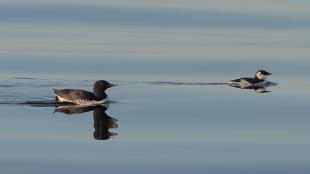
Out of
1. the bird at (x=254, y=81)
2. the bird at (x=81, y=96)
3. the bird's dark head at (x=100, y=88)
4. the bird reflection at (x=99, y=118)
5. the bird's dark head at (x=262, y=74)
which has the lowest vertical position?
the bird reflection at (x=99, y=118)

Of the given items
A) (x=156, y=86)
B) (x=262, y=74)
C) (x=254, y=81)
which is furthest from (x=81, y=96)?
(x=262, y=74)

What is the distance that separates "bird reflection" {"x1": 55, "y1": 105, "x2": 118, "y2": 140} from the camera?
18422 mm

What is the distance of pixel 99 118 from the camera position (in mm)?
21031

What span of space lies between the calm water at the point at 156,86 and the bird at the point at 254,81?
39cm

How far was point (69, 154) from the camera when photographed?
1625 centimetres

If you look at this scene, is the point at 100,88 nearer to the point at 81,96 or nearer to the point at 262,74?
the point at 81,96

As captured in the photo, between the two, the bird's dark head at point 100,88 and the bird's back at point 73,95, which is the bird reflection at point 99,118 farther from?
the bird's dark head at point 100,88

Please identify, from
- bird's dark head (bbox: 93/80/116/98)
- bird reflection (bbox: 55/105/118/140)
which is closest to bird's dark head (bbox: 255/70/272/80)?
bird's dark head (bbox: 93/80/116/98)

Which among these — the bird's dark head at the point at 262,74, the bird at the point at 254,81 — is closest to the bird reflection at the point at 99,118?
the bird at the point at 254,81

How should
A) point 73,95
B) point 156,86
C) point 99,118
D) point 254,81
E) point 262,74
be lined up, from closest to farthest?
point 99,118, point 73,95, point 156,86, point 254,81, point 262,74

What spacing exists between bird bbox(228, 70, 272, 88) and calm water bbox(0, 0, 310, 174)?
0.39m

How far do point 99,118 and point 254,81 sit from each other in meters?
7.24

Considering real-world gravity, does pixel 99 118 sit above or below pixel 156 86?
below

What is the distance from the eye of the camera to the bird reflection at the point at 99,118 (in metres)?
18.4
